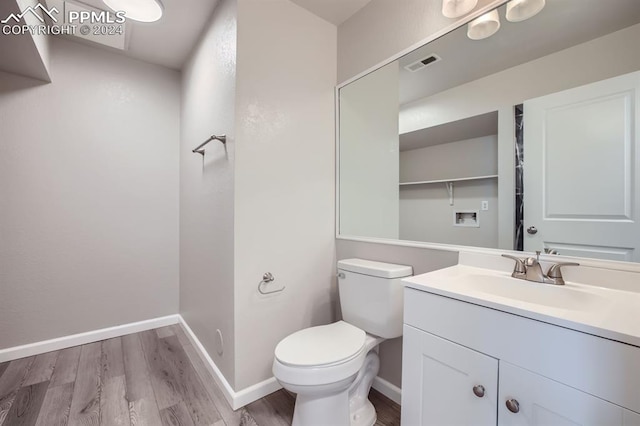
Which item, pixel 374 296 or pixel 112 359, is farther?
pixel 112 359

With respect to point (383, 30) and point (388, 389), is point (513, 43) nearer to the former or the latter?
point (383, 30)

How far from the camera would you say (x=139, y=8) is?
5.08ft

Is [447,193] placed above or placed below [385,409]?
above

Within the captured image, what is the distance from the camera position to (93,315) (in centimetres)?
219

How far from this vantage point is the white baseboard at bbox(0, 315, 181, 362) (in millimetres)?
1912

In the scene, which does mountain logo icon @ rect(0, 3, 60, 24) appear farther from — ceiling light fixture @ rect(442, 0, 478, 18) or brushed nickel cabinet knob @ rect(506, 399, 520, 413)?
brushed nickel cabinet knob @ rect(506, 399, 520, 413)

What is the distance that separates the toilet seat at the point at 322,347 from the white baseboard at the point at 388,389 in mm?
437

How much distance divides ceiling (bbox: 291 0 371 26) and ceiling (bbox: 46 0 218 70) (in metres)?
0.58

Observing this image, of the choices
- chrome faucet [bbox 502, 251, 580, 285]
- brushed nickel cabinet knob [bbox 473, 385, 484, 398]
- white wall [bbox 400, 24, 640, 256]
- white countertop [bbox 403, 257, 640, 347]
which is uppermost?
white wall [bbox 400, 24, 640, 256]

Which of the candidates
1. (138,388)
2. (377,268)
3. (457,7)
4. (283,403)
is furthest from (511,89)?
(138,388)

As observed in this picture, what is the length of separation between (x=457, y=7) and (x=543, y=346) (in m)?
1.39

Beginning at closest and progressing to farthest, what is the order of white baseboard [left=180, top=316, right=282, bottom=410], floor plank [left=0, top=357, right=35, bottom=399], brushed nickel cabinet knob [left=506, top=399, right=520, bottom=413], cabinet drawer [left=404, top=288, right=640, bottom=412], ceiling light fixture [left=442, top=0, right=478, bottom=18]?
1. cabinet drawer [left=404, top=288, right=640, bottom=412]
2. brushed nickel cabinet knob [left=506, top=399, right=520, bottom=413]
3. ceiling light fixture [left=442, top=0, right=478, bottom=18]
4. white baseboard [left=180, top=316, right=282, bottom=410]
5. floor plank [left=0, top=357, right=35, bottom=399]

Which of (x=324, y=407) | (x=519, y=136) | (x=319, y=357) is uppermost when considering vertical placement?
(x=519, y=136)

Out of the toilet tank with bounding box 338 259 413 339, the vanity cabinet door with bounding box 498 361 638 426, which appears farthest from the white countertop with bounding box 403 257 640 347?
the toilet tank with bounding box 338 259 413 339
